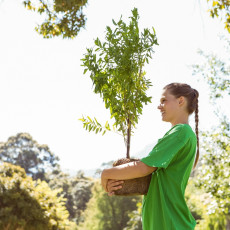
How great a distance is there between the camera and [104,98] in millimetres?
1774

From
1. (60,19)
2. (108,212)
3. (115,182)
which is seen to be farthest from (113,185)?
(108,212)

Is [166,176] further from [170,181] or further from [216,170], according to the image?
[216,170]

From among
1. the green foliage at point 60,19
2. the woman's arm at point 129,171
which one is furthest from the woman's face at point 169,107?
the green foliage at point 60,19

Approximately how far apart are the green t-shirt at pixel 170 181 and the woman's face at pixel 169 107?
91mm

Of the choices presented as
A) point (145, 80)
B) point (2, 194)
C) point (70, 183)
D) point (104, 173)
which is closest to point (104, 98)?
point (145, 80)

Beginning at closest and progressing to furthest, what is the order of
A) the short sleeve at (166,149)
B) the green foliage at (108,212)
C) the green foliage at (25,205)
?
the short sleeve at (166,149) → the green foliage at (25,205) → the green foliage at (108,212)

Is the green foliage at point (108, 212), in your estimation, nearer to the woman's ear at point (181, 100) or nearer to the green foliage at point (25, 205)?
the green foliage at point (25, 205)

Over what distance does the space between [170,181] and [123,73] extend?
0.64 meters

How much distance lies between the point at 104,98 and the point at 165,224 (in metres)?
0.72

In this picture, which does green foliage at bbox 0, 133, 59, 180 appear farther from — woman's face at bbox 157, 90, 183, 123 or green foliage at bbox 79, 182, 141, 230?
woman's face at bbox 157, 90, 183, 123

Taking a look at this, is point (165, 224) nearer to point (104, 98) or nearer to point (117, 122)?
point (117, 122)

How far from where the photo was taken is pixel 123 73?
1781 mm

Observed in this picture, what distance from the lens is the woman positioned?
1.38 m

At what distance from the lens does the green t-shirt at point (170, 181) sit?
4.54 ft
